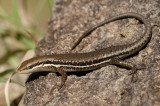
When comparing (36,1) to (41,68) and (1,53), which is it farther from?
(41,68)

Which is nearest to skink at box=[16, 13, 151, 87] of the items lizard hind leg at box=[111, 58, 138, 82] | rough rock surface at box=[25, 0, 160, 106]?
lizard hind leg at box=[111, 58, 138, 82]

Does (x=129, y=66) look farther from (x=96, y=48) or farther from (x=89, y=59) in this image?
(x=96, y=48)

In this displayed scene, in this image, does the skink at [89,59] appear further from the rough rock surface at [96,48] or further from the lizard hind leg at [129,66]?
the rough rock surface at [96,48]

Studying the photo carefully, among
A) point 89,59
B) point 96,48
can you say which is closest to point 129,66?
point 89,59

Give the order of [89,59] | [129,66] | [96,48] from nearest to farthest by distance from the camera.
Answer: [129,66], [89,59], [96,48]

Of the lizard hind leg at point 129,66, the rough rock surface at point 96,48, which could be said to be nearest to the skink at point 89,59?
the lizard hind leg at point 129,66

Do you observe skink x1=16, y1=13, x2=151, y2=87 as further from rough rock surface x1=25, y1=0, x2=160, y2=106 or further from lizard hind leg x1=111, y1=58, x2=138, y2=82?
rough rock surface x1=25, y1=0, x2=160, y2=106

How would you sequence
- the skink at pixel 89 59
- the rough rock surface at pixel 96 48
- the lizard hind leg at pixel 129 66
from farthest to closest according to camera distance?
the skink at pixel 89 59, the lizard hind leg at pixel 129 66, the rough rock surface at pixel 96 48

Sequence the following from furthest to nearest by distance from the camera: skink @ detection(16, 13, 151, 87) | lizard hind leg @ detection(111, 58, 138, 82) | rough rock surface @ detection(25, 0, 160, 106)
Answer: skink @ detection(16, 13, 151, 87)
lizard hind leg @ detection(111, 58, 138, 82)
rough rock surface @ detection(25, 0, 160, 106)
